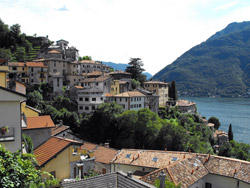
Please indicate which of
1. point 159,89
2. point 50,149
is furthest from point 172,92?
point 50,149

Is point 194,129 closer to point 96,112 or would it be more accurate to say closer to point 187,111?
point 187,111

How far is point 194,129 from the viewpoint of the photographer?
188 feet

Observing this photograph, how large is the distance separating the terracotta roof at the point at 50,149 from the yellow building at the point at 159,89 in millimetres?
57983

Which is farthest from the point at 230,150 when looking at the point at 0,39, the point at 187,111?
the point at 0,39

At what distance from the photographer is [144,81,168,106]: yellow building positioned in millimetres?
72262

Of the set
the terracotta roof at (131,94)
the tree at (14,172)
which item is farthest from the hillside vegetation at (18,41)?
the tree at (14,172)

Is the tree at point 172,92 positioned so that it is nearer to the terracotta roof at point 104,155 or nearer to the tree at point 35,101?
the tree at point 35,101

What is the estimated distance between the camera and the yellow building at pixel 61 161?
45.6 ft

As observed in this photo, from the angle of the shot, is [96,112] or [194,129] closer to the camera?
[96,112]

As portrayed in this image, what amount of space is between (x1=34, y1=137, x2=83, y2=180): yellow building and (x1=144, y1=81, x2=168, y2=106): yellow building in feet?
193

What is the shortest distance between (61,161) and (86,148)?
15.9 meters

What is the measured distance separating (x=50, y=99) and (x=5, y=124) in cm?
4681

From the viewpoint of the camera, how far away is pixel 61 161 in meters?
14.3

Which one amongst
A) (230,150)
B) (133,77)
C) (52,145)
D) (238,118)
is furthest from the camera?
(238,118)
